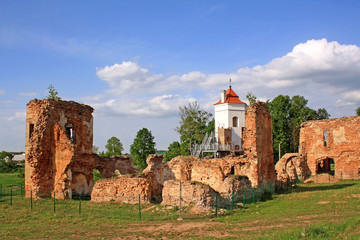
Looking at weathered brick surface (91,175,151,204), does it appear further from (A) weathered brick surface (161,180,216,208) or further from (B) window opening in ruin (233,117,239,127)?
(B) window opening in ruin (233,117,239,127)

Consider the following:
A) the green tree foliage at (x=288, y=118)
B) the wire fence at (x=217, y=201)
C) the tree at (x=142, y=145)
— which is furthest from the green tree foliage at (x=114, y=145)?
the wire fence at (x=217, y=201)

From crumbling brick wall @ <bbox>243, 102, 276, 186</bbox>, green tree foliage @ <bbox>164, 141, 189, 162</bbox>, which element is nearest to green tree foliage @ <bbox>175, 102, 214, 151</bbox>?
green tree foliage @ <bbox>164, 141, 189, 162</bbox>

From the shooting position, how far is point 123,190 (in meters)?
18.0

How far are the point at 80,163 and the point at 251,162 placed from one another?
36.5 ft

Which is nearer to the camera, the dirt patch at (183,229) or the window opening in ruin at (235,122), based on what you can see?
the dirt patch at (183,229)

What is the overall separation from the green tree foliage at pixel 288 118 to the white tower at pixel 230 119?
16.8ft

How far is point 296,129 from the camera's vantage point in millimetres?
49312

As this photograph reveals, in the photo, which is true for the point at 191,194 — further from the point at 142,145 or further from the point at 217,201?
the point at 142,145

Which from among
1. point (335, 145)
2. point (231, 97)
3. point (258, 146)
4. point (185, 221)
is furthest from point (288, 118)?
point (185, 221)

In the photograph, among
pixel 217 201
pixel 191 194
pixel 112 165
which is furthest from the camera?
pixel 112 165

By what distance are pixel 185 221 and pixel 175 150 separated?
4003 cm

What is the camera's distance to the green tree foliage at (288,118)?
49281mm

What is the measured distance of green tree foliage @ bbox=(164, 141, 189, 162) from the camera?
2048 inches

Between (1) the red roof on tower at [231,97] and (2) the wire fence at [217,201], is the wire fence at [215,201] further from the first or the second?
(1) the red roof on tower at [231,97]
